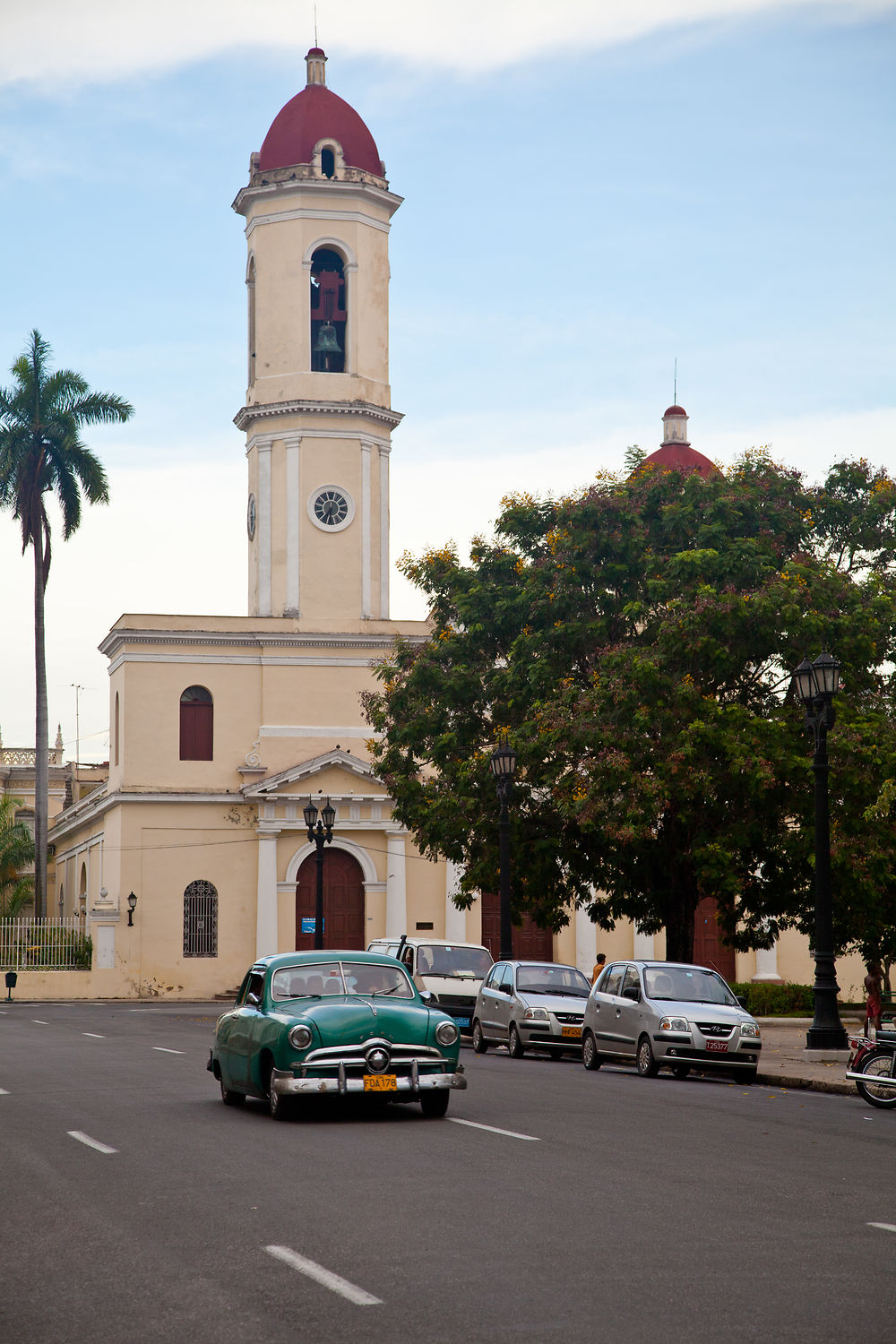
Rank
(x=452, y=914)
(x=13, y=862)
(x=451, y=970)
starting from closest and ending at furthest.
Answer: (x=451, y=970), (x=452, y=914), (x=13, y=862)

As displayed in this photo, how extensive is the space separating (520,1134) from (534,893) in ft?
66.9

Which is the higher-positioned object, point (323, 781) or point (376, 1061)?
point (323, 781)

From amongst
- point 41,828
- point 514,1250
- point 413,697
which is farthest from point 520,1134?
point 41,828

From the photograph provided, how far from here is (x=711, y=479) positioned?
31.8 meters

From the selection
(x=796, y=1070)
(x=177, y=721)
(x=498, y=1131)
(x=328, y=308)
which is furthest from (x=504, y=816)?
(x=328, y=308)

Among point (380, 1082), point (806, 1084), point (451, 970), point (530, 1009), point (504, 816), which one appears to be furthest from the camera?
point (504, 816)

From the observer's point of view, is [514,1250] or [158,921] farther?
[158,921]

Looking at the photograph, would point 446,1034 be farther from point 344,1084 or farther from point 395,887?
point 395,887

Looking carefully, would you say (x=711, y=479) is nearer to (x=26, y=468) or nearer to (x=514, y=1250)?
(x=514, y=1250)

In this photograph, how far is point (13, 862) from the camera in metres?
76.2

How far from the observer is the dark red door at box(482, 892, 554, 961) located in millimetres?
53562

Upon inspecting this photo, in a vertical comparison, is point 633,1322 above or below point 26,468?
below

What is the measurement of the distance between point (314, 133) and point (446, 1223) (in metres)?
48.4

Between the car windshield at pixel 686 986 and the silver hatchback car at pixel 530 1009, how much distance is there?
370cm
